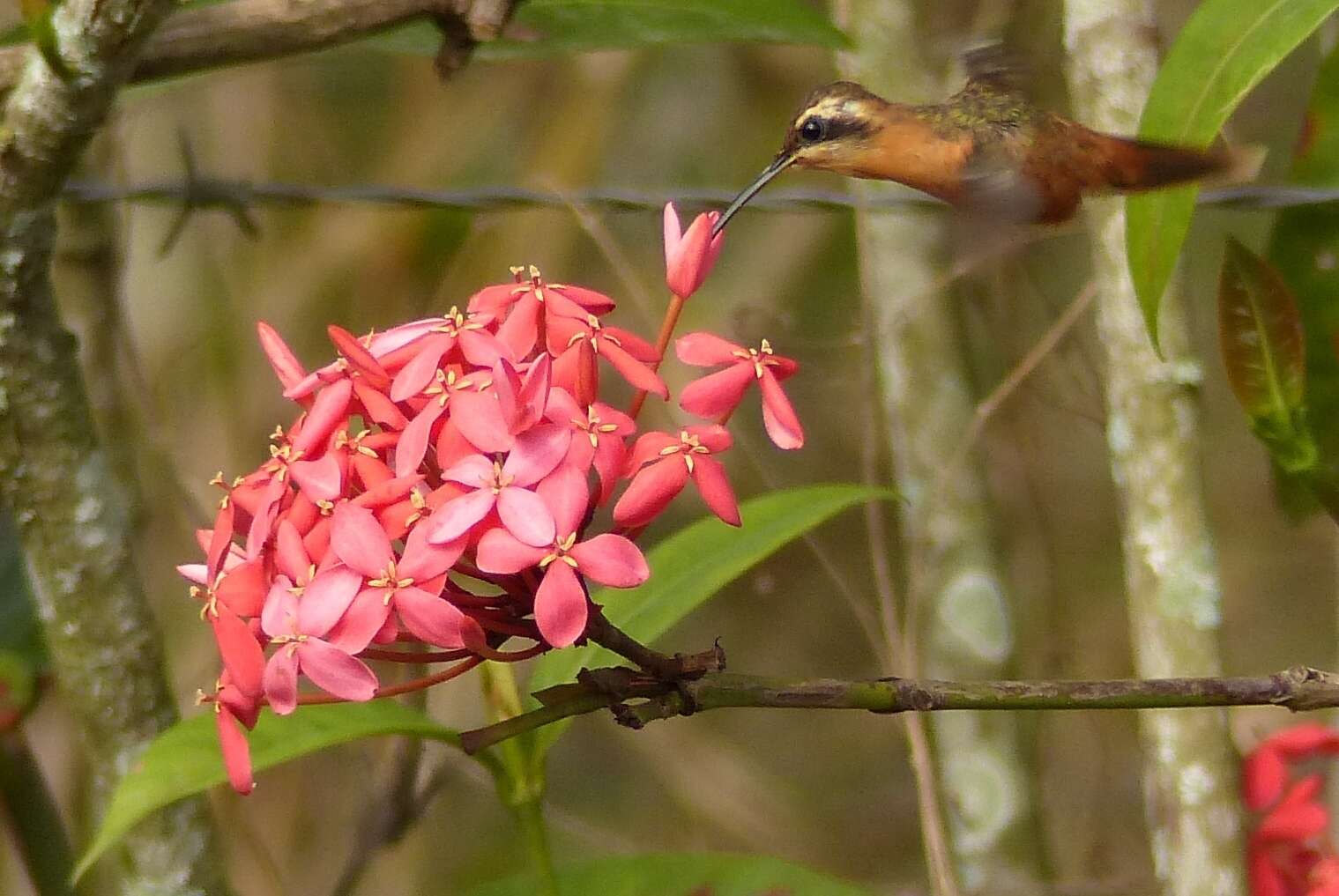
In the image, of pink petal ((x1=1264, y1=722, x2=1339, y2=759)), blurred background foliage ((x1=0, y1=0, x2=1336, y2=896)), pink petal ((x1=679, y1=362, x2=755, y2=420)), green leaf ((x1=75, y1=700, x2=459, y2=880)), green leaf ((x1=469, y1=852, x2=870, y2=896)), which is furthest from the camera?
blurred background foliage ((x1=0, y1=0, x2=1336, y2=896))

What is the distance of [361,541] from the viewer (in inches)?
20.3

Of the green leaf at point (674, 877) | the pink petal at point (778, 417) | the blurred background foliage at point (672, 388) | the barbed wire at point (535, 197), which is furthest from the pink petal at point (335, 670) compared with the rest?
the blurred background foliage at point (672, 388)

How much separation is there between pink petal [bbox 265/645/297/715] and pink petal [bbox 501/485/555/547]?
0.32 ft

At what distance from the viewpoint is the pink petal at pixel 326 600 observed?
0.51 meters

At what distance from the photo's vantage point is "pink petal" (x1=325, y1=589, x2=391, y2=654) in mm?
507

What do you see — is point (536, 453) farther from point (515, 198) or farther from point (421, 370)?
point (515, 198)

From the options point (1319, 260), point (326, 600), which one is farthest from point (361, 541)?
point (1319, 260)

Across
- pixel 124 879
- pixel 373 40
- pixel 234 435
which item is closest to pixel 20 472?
pixel 124 879

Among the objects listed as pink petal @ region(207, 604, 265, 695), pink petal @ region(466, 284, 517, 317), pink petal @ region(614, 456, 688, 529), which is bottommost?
pink petal @ region(207, 604, 265, 695)

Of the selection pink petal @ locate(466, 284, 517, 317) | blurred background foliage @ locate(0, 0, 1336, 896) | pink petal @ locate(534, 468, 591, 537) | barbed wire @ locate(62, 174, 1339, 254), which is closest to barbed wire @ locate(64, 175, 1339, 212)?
barbed wire @ locate(62, 174, 1339, 254)

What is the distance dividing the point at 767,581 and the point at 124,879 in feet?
2.51

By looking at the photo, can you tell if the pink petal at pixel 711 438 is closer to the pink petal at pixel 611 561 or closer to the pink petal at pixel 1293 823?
the pink petal at pixel 611 561

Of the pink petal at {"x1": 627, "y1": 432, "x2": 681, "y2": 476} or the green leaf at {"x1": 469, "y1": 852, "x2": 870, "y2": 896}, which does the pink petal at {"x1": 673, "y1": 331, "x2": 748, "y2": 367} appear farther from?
the green leaf at {"x1": 469, "y1": 852, "x2": 870, "y2": 896}

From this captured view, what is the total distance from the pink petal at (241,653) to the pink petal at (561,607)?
4.9 inches
